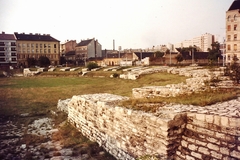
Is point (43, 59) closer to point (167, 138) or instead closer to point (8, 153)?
point (8, 153)

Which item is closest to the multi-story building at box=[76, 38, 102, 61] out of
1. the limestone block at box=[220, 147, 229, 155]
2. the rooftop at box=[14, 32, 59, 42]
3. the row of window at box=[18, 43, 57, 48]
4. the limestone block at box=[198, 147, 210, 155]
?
the row of window at box=[18, 43, 57, 48]

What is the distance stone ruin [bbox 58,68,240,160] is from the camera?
4547 mm

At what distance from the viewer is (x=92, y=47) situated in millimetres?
87000

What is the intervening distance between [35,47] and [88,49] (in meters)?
20.9

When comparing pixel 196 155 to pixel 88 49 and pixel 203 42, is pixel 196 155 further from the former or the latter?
pixel 203 42

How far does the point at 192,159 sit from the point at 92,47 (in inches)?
3329

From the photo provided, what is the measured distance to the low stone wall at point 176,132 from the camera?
455 cm

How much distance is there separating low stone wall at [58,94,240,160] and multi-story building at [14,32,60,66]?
78721 mm

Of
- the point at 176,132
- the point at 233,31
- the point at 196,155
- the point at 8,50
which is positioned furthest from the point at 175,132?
the point at 8,50

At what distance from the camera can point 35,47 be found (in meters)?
82.6

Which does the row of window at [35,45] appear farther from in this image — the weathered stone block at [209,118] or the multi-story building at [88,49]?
the weathered stone block at [209,118]

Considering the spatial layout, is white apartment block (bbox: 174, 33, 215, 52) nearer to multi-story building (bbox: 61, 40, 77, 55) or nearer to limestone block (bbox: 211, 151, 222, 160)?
multi-story building (bbox: 61, 40, 77, 55)

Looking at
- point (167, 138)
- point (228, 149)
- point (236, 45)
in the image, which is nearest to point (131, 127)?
point (167, 138)

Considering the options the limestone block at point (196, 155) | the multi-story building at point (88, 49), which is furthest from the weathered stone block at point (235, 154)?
the multi-story building at point (88, 49)
